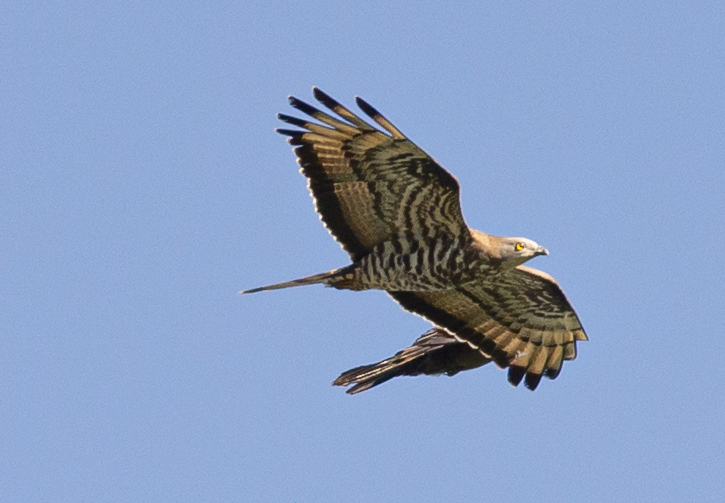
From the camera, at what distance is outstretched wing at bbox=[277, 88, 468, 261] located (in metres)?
12.9

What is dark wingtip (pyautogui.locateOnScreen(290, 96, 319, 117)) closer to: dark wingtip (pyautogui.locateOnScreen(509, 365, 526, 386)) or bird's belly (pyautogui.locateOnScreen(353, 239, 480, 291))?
bird's belly (pyautogui.locateOnScreen(353, 239, 480, 291))

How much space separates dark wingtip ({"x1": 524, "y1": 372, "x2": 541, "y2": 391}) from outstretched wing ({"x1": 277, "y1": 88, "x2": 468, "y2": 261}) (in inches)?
88.3

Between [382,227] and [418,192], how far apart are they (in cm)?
64

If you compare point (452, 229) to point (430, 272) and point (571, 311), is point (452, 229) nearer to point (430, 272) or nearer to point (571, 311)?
point (430, 272)

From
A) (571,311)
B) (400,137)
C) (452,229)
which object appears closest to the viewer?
(400,137)

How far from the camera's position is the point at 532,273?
47.3 ft

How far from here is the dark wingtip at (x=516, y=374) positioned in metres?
15.0

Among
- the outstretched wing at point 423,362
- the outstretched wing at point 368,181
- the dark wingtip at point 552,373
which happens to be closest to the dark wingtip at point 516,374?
the dark wingtip at point 552,373

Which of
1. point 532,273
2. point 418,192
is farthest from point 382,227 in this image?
point 532,273

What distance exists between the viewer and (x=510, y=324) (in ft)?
49.6

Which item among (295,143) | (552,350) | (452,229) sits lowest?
(552,350)

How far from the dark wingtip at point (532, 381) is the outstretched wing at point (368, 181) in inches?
88.3

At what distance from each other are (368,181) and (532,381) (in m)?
3.20

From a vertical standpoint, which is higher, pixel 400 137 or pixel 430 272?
pixel 400 137
